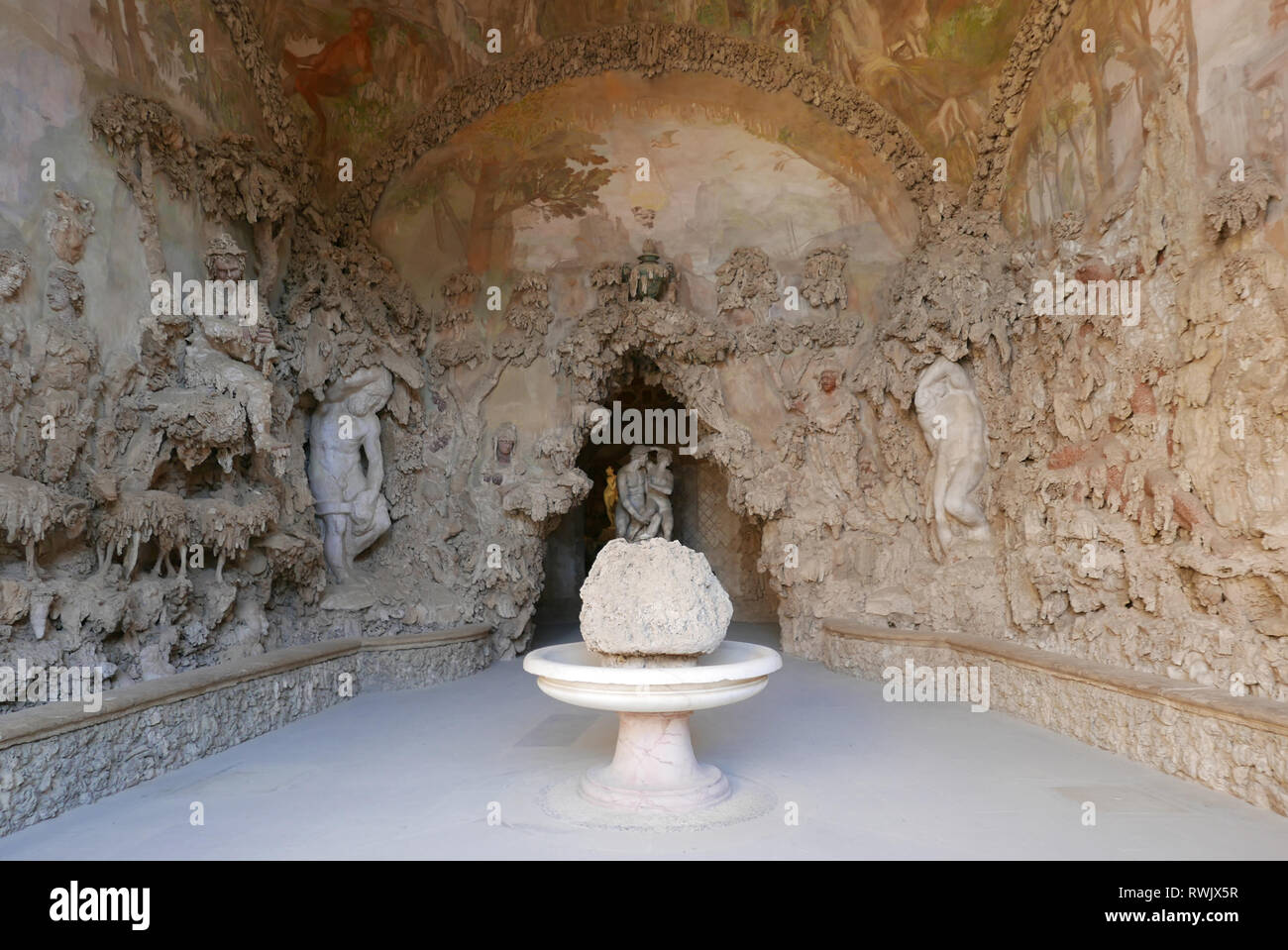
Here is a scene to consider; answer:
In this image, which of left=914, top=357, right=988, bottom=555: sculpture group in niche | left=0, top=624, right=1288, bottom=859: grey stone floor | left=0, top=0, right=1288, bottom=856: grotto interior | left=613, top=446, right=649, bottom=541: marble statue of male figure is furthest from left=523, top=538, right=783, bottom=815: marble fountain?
left=613, top=446, right=649, bottom=541: marble statue of male figure

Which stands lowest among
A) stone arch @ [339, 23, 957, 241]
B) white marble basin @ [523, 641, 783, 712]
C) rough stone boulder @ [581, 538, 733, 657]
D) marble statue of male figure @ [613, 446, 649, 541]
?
white marble basin @ [523, 641, 783, 712]

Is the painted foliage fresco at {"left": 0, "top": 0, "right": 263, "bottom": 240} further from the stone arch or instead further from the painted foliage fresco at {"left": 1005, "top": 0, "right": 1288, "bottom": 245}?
the painted foliage fresco at {"left": 1005, "top": 0, "right": 1288, "bottom": 245}

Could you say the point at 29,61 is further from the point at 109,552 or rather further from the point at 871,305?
the point at 871,305

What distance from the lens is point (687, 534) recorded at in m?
15.2

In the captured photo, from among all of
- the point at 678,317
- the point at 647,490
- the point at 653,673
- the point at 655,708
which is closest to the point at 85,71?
the point at 653,673

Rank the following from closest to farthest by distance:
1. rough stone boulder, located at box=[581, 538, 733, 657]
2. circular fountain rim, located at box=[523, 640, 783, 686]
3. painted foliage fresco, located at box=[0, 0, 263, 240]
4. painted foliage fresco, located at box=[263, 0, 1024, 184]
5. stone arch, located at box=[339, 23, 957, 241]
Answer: circular fountain rim, located at box=[523, 640, 783, 686] < rough stone boulder, located at box=[581, 538, 733, 657] < painted foliage fresco, located at box=[0, 0, 263, 240] < painted foliage fresco, located at box=[263, 0, 1024, 184] < stone arch, located at box=[339, 23, 957, 241]

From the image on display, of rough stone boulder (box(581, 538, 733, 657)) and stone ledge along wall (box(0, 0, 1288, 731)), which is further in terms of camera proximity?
stone ledge along wall (box(0, 0, 1288, 731))

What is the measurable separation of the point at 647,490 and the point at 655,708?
8.39 meters

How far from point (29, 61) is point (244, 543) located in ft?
12.7

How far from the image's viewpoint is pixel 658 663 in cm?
468

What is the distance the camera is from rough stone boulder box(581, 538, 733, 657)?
456cm

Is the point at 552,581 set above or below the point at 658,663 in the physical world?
below

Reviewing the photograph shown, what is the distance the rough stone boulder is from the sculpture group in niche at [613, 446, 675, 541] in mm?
7633

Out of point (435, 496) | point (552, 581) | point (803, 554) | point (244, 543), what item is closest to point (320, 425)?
point (435, 496)
